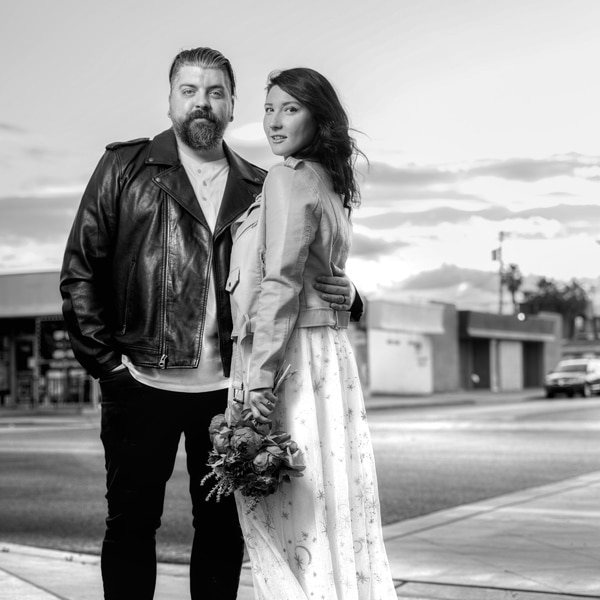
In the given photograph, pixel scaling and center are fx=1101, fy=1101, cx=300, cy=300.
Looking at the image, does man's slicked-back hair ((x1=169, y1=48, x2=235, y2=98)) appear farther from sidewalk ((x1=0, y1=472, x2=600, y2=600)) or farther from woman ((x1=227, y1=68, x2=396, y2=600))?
sidewalk ((x1=0, y1=472, x2=600, y2=600))

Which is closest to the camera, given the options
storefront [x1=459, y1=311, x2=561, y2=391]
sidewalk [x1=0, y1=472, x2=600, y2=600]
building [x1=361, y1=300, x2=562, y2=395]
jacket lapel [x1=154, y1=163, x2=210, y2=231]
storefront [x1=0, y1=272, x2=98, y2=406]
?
jacket lapel [x1=154, y1=163, x2=210, y2=231]

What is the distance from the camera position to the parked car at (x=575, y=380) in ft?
136

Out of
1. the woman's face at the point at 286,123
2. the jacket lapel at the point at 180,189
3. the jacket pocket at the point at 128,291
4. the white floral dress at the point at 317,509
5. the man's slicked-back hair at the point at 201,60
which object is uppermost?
the man's slicked-back hair at the point at 201,60

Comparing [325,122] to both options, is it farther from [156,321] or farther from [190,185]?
[156,321]

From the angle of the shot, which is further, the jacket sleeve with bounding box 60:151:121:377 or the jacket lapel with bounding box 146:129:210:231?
the jacket lapel with bounding box 146:129:210:231

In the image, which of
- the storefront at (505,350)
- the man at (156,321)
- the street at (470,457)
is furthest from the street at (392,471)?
the storefront at (505,350)

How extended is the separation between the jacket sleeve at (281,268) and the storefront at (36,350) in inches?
1212

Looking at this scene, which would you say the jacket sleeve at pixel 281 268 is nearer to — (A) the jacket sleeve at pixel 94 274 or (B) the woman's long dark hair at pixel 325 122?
(B) the woman's long dark hair at pixel 325 122

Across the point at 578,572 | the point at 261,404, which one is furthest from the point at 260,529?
the point at 578,572

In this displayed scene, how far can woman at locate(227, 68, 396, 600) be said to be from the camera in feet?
10.8

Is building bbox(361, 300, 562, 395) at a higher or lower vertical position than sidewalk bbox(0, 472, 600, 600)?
higher

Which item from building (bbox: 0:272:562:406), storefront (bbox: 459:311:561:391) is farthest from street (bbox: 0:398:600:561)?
storefront (bbox: 459:311:561:391)

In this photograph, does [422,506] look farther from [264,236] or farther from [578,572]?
[264,236]

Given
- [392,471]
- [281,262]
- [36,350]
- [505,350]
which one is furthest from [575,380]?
[281,262]
